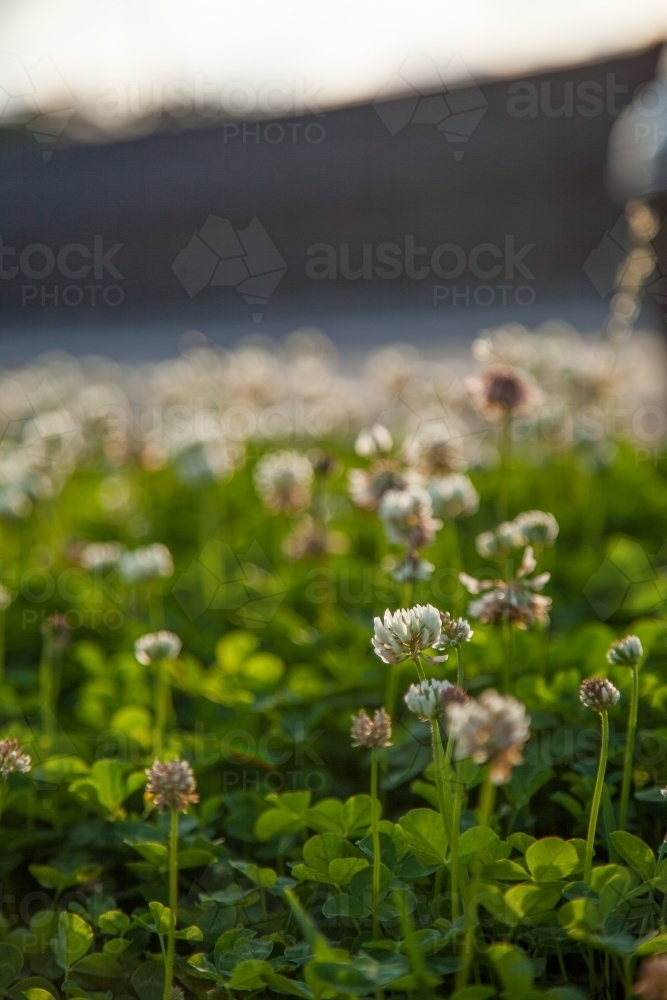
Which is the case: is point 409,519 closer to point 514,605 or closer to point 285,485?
point 514,605

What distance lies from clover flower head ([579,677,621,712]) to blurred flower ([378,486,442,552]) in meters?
0.44

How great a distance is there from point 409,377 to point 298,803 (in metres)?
1.74

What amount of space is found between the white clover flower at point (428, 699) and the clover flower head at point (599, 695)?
155mm

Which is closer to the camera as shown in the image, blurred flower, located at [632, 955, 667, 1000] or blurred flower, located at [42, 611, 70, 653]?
blurred flower, located at [632, 955, 667, 1000]

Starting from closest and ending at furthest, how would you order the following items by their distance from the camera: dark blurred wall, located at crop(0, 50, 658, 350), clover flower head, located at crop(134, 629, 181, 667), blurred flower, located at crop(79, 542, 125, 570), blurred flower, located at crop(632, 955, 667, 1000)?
1. blurred flower, located at crop(632, 955, 667, 1000)
2. clover flower head, located at crop(134, 629, 181, 667)
3. blurred flower, located at crop(79, 542, 125, 570)
4. dark blurred wall, located at crop(0, 50, 658, 350)

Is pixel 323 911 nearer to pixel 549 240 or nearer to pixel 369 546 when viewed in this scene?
pixel 369 546

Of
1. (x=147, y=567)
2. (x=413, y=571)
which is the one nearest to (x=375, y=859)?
(x=413, y=571)

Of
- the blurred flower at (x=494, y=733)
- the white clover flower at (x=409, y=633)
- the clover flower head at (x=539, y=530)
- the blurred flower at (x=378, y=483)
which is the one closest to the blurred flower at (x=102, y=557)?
the blurred flower at (x=378, y=483)

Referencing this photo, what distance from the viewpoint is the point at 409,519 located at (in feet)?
4.80

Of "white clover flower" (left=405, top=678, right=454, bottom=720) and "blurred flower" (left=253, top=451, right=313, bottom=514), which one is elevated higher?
"blurred flower" (left=253, top=451, right=313, bottom=514)

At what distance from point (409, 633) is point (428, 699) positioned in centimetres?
8

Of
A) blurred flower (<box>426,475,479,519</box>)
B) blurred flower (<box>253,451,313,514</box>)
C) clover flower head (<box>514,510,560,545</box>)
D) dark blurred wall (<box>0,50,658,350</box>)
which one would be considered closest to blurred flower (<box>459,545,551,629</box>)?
clover flower head (<box>514,510,560,545</box>)

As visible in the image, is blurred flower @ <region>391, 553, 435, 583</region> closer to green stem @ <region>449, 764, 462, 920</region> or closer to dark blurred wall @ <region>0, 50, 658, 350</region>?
green stem @ <region>449, 764, 462, 920</region>

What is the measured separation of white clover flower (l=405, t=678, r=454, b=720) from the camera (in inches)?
39.3
